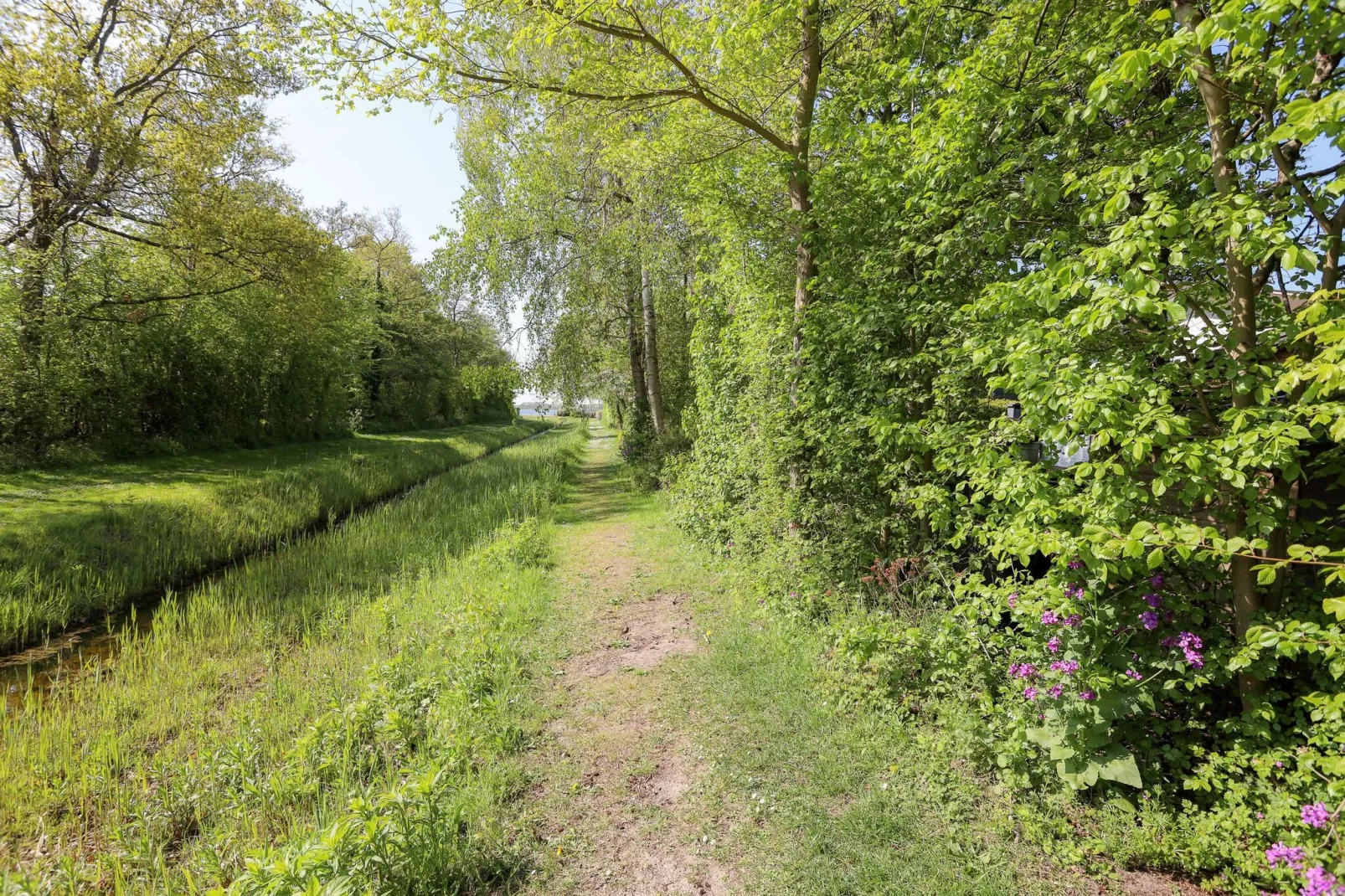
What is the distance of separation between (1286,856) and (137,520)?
1328 cm

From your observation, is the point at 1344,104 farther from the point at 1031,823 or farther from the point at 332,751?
the point at 332,751

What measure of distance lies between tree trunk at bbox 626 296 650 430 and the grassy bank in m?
8.12

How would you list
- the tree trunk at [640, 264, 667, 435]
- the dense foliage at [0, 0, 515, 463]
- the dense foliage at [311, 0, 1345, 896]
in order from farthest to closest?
the tree trunk at [640, 264, 667, 435] → the dense foliage at [0, 0, 515, 463] → the dense foliage at [311, 0, 1345, 896]

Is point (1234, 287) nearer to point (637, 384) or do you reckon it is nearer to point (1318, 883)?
point (1318, 883)

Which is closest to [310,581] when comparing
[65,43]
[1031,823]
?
[1031,823]

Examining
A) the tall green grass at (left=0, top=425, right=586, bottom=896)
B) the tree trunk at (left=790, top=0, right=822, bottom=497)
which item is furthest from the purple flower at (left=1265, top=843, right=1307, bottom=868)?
the tree trunk at (left=790, top=0, right=822, bottom=497)

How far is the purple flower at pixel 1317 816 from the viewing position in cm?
213

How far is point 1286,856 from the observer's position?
216 cm

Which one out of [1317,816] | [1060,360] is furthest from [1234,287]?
[1317,816]

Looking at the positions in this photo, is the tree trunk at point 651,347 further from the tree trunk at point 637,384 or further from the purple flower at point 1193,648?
the purple flower at point 1193,648

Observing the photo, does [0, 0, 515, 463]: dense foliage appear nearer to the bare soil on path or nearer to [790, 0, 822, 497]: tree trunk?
[790, 0, 822, 497]: tree trunk

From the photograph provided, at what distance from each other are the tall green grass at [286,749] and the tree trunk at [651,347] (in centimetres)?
824

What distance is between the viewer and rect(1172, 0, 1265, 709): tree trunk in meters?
2.66

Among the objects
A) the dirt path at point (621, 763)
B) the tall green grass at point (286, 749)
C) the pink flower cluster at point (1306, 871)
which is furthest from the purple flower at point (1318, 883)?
the tall green grass at point (286, 749)
